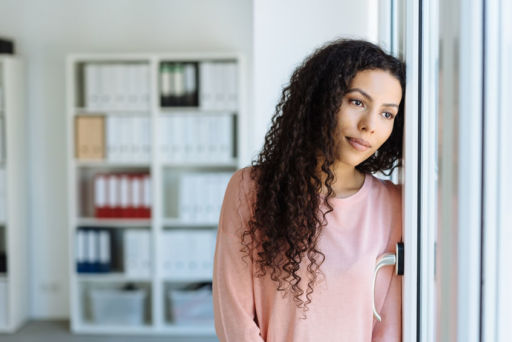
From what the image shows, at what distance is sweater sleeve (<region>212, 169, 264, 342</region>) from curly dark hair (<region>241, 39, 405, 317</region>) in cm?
2

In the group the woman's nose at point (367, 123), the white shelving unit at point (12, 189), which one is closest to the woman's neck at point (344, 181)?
the woman's nose at point (367, 123)

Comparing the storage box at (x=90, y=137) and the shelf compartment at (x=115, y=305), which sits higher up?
the storage box at (x=90, y=137)

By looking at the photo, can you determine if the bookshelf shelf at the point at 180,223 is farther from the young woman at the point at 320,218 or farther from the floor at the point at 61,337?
the young woman at the point at 320,218

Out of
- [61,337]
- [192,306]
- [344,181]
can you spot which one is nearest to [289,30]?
[344,181]

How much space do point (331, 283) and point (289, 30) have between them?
0.99 m

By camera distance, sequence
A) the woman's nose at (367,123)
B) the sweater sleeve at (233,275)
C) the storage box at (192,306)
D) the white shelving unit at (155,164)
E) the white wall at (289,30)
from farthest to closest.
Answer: the storage box at (192,306) → the white shelving unit at (155,164) → the white wall at (289,30) → the sweater sleeve at (233,275) → the woman's nose at (367,123)

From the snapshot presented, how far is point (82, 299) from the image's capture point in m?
3.82

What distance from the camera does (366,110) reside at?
3.43 feet

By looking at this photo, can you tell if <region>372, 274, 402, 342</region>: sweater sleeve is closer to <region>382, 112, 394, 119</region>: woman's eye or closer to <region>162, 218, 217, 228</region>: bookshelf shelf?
<region>382, 112, 394, 119</region>: woman's eye

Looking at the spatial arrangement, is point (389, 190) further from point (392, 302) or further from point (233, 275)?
point (233, 275)

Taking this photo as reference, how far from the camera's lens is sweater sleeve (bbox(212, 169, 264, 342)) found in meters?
1.13

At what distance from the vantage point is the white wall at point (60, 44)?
149 inches

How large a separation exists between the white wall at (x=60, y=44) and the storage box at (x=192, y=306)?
91cm

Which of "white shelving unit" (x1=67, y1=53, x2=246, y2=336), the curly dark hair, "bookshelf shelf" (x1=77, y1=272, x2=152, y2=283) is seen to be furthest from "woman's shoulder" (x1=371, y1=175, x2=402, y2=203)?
"bookshelf shelf" (x1=77, y1=272, x2=152, y2=283)
